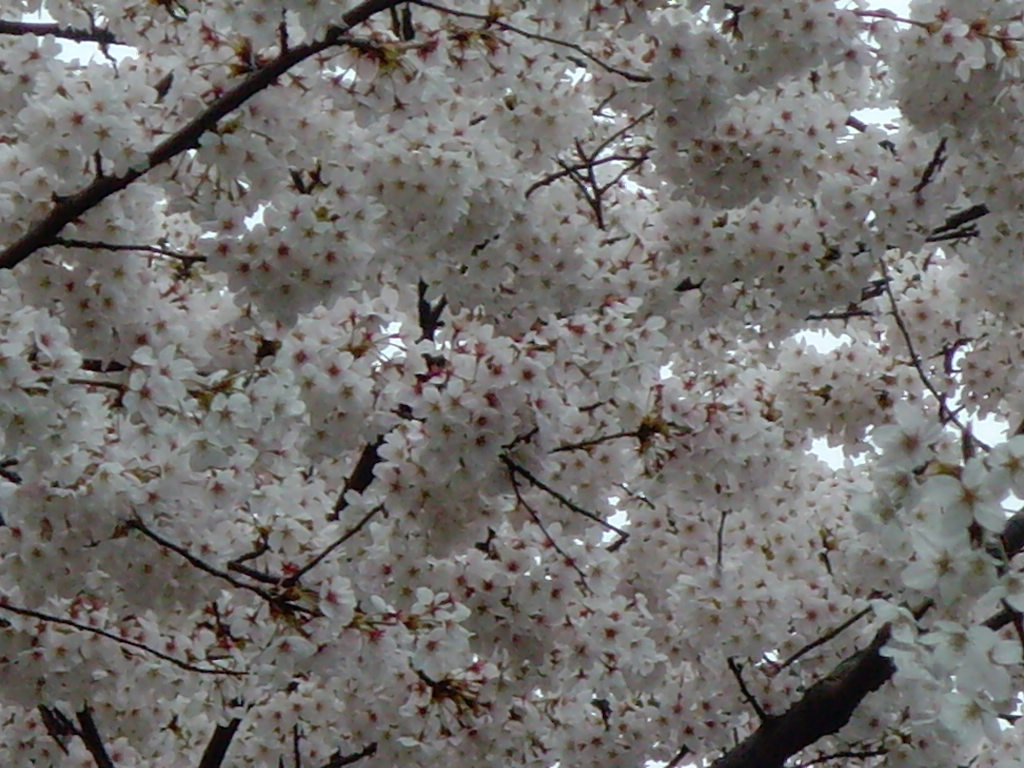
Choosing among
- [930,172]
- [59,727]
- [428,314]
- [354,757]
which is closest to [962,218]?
[930,172]

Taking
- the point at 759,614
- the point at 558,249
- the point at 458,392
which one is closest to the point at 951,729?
the point at 458,392

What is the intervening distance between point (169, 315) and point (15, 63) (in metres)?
1.20

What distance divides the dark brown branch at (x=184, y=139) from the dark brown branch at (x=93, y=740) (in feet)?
8.78

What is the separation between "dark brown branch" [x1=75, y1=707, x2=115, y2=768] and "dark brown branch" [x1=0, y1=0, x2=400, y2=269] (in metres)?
2.68

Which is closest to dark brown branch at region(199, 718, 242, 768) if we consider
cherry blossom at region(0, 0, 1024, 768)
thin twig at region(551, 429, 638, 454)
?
cherry blossom at region(0, 0, 1024, 768)

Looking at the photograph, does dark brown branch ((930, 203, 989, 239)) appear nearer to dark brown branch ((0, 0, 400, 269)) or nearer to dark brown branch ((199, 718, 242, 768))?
dark brown branch ((0, 0, 400, 269))

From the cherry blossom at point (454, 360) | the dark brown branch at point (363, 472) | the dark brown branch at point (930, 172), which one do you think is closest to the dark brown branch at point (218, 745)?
the cherry blossom at point (454, 360)

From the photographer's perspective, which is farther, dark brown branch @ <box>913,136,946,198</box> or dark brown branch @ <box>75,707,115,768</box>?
dark brown branch @ <box>75,707,115,768</box>

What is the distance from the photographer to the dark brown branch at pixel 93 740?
6.23m

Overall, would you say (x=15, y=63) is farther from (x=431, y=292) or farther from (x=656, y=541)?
(x=656, y=541)

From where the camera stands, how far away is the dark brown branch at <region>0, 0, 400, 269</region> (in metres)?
4.04

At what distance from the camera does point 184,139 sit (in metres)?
4.25

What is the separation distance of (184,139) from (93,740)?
3187 millimetres

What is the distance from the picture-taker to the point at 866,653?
5367 mm
